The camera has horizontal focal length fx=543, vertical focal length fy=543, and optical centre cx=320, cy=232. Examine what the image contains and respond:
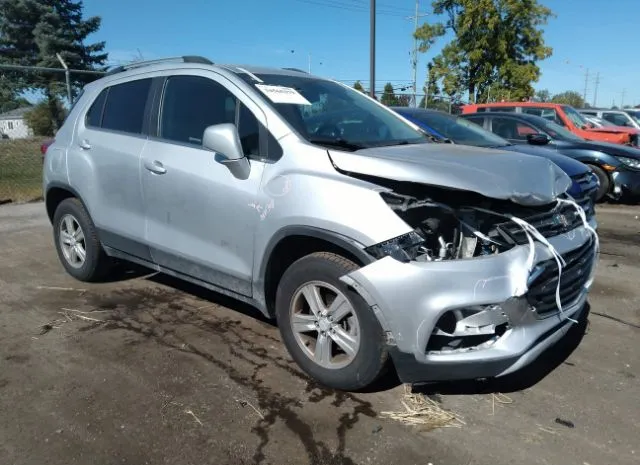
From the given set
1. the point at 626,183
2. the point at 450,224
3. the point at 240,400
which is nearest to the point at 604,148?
the point at 626,183

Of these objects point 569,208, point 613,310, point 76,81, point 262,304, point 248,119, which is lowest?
point 613,310

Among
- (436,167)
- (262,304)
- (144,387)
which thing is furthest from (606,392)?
(144,387)

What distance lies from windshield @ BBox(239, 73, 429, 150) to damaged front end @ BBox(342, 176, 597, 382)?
2.28 ft

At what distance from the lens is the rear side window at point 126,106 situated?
4.24 m

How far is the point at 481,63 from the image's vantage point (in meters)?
24.3

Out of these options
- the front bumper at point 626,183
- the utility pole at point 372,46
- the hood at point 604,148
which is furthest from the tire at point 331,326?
the utility pole at point 372,46

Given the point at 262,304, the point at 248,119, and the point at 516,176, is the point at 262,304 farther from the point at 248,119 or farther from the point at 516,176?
the point at 516,176

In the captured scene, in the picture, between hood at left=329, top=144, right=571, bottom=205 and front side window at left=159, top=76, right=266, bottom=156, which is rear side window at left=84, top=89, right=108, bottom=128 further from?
hood at left=329, top=144, right=571, bottom=205

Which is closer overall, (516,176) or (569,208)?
(516,176)

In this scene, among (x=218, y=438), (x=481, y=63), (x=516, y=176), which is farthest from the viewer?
(x=481, y=63)

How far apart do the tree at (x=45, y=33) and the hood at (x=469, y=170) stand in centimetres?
3423

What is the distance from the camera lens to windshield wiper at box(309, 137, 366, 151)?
3.24m

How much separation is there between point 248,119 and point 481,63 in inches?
913

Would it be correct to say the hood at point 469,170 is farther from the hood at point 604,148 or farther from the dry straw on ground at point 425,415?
the hood at point 604,148
